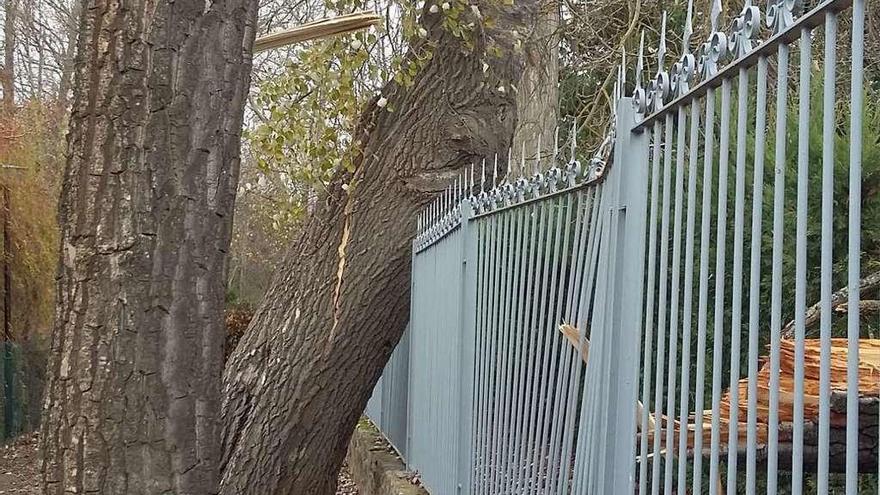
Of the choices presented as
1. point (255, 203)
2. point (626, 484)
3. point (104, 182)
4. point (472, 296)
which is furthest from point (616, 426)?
point (255, 203)

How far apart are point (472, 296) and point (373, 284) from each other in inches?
50.8

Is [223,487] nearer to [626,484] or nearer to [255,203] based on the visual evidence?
[626,484]

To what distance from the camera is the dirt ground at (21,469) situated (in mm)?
11028

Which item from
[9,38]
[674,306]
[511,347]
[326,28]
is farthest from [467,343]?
[9,38]

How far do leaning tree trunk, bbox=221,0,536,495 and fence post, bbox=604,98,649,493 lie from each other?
312 cm

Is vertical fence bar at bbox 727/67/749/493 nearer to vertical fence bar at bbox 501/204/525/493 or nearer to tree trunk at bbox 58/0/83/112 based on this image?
vertical fence bar at bbox 501/204/525/493

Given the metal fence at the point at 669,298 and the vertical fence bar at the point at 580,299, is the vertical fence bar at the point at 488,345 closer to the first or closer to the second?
the metal fence at the point at 669,298

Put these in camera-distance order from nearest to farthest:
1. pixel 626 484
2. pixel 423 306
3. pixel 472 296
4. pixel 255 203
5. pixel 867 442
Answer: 1. pixel 626 484
2. pixel 867 442
3. pixel 472 296
4. pixel 423 306
5. pixel 255 203

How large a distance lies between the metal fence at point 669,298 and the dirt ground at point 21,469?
556 centimetres

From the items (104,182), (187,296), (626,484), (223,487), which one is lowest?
(223,487)

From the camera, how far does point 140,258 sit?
2.65 metres

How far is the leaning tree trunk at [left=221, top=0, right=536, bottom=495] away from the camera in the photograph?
547 cm

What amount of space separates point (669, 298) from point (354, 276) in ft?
8.78

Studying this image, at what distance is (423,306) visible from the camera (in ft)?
20.1
